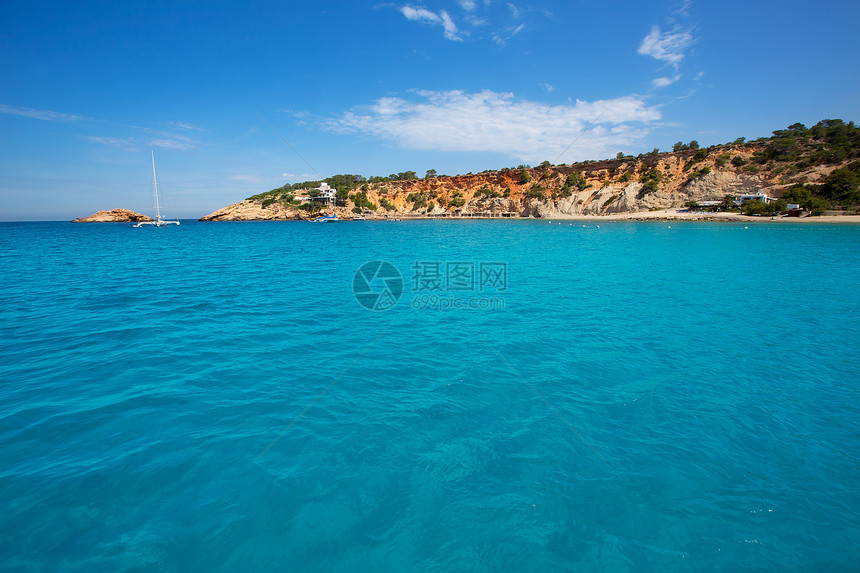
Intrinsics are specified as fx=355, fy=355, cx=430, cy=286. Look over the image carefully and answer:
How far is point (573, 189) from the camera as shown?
106 meters

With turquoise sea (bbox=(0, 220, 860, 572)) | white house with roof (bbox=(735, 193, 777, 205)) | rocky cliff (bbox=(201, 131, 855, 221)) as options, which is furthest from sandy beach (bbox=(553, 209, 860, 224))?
turquoise sea (bbox=(0, 220, 860, 572))

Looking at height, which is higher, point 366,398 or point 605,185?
point 605,185

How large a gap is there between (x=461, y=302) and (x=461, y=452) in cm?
991

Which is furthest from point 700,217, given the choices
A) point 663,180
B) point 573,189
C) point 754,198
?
point 573,189

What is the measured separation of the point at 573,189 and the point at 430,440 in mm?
113253

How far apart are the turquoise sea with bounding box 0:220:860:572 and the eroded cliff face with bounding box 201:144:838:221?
91.7 metres

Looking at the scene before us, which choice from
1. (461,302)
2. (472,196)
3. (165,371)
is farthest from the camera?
(472,196)

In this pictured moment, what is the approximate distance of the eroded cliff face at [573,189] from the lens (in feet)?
277

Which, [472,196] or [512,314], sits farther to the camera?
[472,196]

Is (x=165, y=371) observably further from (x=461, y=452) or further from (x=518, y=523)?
(x=518, y=523)

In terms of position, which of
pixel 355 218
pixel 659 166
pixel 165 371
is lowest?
pixel 165 371

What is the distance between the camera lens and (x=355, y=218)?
13025 cm

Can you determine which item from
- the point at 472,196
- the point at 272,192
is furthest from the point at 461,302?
the point at 272,192

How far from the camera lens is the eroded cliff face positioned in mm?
84500
